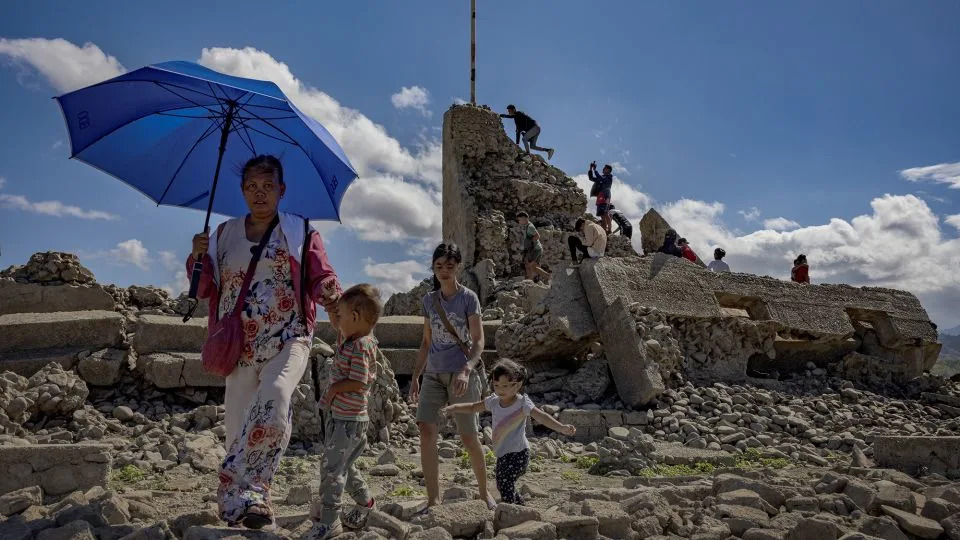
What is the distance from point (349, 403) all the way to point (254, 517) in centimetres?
66

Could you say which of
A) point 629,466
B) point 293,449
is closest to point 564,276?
point 629,466

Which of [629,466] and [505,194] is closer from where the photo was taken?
[629,466]

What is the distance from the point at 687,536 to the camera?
11.7 feet

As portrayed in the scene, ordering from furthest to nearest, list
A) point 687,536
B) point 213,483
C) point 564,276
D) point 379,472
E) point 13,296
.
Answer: point 564,276, point 13,296, point 379,472, point 213,483, point 687,536

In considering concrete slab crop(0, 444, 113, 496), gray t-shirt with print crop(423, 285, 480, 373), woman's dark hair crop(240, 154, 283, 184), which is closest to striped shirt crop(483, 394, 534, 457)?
gray t-shirt with print crop(423, 285, 480, 373)

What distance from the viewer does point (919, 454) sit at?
5.86m

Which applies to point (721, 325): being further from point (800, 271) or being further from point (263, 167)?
point (263, 167)

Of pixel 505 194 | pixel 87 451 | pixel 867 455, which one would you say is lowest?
pixel 867 455

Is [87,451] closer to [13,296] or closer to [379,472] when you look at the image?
[379,472]

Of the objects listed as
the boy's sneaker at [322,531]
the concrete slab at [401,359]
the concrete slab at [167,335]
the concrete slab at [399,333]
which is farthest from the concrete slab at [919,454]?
the concrete slab at [167,335]

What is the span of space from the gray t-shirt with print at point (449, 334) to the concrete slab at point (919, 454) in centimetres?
424

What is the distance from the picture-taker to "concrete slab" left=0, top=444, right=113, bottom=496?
4.07 meters

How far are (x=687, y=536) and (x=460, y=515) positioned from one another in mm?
1225

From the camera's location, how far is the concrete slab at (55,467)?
13.3 feet
